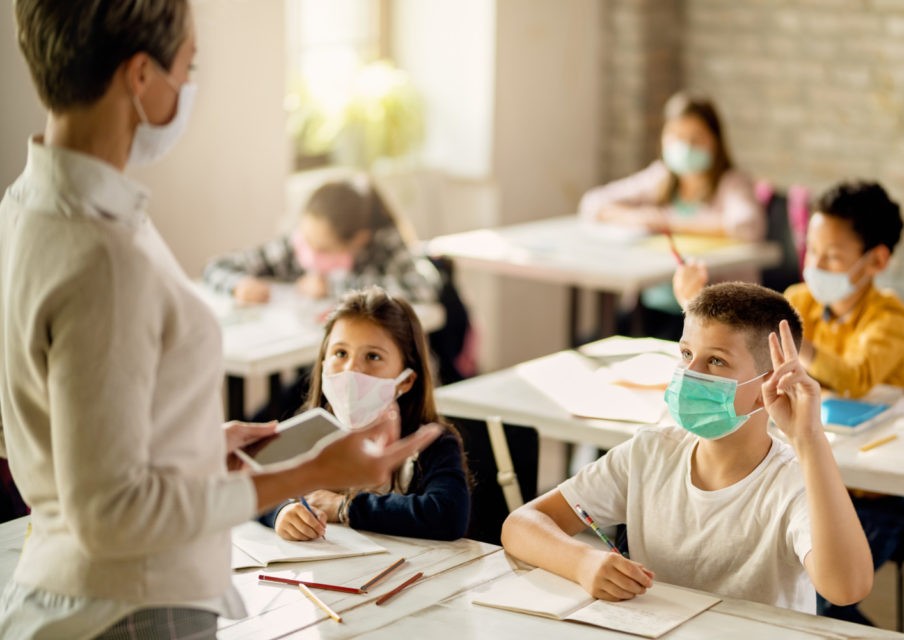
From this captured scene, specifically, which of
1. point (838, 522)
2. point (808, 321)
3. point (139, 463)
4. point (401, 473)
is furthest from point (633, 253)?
point (139, 463)

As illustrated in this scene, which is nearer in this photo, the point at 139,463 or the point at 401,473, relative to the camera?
the point at 139,463

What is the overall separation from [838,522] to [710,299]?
1.48ft

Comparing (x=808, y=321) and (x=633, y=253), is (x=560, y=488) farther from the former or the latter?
(x=633, y=253)

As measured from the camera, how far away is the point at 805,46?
18.5 feet

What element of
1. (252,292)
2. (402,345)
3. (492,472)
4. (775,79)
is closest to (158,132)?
(402,345)

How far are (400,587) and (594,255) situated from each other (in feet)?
9.18

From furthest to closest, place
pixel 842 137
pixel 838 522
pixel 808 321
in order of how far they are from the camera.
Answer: pixel 842 137
pixel 808 321
pixel 838 522

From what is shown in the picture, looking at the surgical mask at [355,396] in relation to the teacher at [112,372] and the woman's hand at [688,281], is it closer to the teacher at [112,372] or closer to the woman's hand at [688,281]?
the woman's hand at [688,281]

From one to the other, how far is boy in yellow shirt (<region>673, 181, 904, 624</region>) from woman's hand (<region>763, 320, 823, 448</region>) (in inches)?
45.9

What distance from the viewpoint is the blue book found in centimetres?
269

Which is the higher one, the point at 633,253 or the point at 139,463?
the point at 139,463

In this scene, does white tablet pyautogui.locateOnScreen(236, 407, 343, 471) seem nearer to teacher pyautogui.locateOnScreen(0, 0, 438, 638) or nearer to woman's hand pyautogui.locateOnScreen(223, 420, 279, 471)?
woman's hand pyautogui.locateOnScreen(223, 420, 279, 471)

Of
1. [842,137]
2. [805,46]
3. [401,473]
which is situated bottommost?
[401,473]

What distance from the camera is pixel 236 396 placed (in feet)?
12.1
